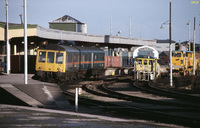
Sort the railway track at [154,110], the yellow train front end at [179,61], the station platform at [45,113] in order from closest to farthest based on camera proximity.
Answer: the station platform at [45,113], the railway track at [154,110], the yellow train front end at [179,61]

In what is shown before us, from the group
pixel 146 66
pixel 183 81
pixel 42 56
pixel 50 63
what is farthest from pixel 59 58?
pixel 183 81

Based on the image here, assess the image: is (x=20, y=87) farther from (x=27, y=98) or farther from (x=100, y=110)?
(x=100, y=110)

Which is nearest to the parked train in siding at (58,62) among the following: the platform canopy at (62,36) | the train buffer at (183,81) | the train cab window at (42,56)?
the train cab window at (42,56)

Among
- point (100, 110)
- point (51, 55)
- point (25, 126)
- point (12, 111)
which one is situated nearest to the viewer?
point (25, 126)

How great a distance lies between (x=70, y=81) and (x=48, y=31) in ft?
27.4

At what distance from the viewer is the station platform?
31.5 feet

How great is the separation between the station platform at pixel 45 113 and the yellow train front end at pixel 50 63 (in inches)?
325

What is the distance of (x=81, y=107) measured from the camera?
Result: 14484 mm

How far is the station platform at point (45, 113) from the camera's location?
31.5 ft

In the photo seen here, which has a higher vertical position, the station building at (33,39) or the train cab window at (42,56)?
the station building at (33,39)

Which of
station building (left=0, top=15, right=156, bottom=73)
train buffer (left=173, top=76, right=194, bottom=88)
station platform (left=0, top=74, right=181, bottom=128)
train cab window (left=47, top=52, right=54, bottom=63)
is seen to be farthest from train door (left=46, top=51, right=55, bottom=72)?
train buffer (left=173, top=76, right=194, bottom=88)

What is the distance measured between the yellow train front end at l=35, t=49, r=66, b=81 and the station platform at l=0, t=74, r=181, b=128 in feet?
27.1

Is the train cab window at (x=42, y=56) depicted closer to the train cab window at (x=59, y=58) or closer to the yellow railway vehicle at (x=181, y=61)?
the train cab window at (x=59, y=58)

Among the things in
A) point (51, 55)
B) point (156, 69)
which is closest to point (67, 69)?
point (51, 55)
